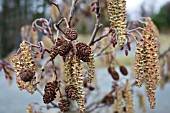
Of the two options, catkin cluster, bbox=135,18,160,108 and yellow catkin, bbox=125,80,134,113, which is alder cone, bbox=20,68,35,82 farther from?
yellow catkin, bbox=125,80,134,113

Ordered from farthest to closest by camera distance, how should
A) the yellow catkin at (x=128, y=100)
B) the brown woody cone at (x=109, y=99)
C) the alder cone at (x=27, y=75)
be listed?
the brown woody cone at (x=109, y=99) < the yellow catkin at (x=128, y=100) < the alder cone at (x=27, y=75)

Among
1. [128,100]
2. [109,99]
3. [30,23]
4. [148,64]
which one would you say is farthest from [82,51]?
[30,23]

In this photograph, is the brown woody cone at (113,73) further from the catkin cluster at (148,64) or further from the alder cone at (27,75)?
the alder cone at (27,75)

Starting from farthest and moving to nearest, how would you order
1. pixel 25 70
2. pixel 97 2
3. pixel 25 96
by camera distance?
pixel 25 96 → pixel 97 2 → pixel 25 70

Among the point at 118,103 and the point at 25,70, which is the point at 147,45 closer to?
the point at 25,70

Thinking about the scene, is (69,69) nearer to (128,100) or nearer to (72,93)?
(72,93)

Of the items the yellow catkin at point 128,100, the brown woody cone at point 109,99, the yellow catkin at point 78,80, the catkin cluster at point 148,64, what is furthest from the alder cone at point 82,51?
the brown woody cone at point 109,99

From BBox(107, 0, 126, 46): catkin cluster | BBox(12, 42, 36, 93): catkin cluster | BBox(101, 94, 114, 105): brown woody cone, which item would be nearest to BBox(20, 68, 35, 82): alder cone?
BBox(12, 42, 36, 93): catkin cluster

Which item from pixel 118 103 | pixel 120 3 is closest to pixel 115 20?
pixel 120 3
